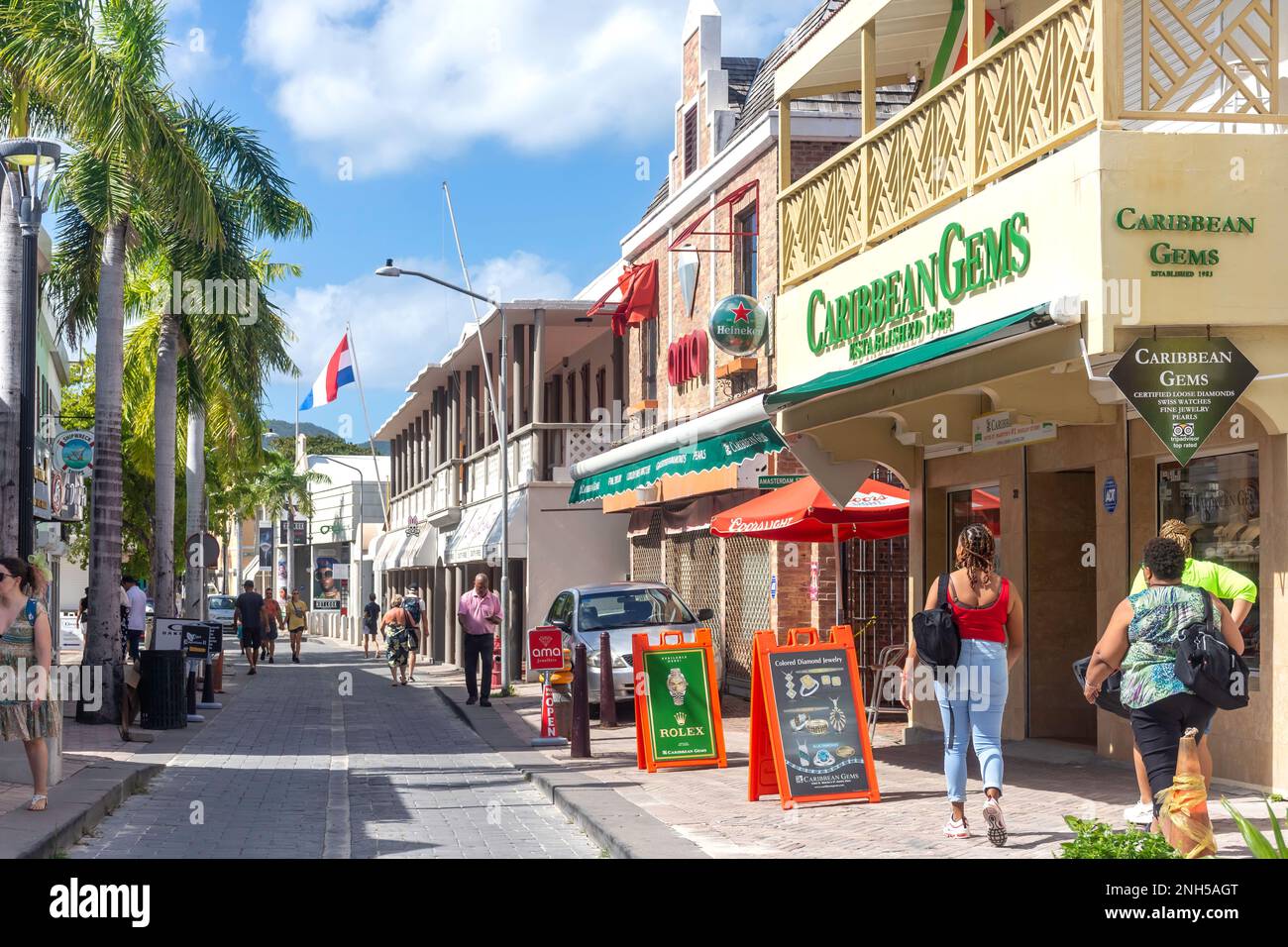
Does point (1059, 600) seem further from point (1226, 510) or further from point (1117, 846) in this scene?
point (1117, 846)

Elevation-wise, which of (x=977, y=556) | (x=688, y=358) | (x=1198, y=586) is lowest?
(x=1198, y=586)

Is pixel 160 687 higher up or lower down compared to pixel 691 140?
lower down

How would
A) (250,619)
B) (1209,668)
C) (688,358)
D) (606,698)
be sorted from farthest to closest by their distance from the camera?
(250,619), (688,358), (606,698), (1209,668)

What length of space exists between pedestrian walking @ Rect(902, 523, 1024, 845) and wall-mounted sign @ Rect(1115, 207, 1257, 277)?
2146mm

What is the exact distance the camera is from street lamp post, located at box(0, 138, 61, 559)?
15477 mm

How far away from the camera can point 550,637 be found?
18.1 meters

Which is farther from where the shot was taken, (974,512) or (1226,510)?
(974,512)

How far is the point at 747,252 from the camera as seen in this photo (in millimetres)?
22281

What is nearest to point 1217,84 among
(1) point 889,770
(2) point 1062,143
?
(2) point 1062,143

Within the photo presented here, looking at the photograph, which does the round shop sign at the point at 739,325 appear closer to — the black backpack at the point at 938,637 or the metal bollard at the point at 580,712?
the metal bollard at the point at 580,712

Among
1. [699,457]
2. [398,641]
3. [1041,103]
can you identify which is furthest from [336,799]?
[398,641]

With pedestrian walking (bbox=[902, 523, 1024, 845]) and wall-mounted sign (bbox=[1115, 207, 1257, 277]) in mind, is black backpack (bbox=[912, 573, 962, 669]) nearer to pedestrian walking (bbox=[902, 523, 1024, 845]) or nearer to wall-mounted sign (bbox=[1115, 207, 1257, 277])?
pedestrian walking (bbox=[902, 523, 1024, 845])

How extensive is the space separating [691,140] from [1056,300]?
1648cm
